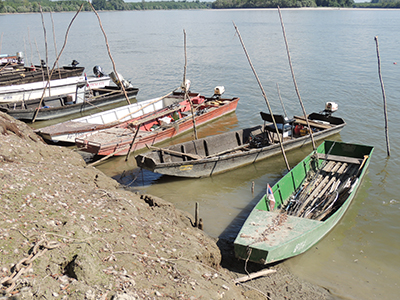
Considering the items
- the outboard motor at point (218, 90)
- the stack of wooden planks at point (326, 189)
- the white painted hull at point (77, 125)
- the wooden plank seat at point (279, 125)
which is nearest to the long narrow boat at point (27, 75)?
the white painted hull at point (77, 125)

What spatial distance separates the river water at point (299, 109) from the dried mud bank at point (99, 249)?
1.60 m

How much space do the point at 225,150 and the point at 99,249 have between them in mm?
8950

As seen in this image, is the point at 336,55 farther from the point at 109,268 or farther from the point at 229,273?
the point at 109,268

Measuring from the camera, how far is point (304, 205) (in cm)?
1077

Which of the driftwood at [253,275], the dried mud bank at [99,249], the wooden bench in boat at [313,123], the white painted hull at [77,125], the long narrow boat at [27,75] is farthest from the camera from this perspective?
the long narrow boat at [27,75]

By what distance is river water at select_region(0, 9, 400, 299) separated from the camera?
9.39m

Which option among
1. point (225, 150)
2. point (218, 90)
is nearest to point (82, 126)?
point (225, 150)

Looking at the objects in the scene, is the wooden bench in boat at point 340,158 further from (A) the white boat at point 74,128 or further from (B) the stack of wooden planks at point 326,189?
(A) the white boat at point 74,128

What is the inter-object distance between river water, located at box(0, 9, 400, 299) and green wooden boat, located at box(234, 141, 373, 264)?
763 millimetres

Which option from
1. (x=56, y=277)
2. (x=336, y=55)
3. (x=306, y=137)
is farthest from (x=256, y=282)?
(x=336, y=55)

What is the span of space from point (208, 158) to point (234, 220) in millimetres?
3225

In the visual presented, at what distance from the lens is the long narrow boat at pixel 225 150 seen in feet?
42.6

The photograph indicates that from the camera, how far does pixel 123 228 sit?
24.4 ft

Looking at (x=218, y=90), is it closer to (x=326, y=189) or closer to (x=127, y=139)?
(x=127, y=139)
